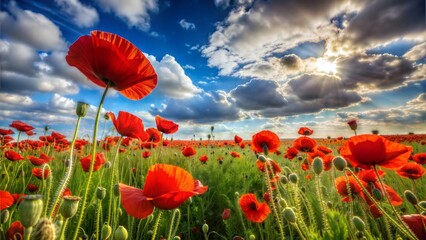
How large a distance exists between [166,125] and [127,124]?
3.15 feet

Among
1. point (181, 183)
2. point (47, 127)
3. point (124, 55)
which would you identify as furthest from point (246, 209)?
point (47, 127)

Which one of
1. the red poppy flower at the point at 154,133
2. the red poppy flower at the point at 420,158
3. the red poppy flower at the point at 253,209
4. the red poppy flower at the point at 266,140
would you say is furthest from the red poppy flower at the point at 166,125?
the red poppy flower at the point at 420,158

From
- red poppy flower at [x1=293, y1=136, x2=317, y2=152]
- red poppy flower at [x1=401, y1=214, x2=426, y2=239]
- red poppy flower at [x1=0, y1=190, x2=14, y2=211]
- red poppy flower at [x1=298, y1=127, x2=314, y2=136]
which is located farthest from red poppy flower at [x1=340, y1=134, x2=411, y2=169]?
red poppy flower at [x1=298, y1=127, x2=314, y2=136]

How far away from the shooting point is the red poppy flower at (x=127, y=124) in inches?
69.6

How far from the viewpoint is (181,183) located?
38.9 inches

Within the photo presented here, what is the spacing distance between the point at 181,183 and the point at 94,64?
0.61m

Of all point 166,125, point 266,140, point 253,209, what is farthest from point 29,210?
point 266,140

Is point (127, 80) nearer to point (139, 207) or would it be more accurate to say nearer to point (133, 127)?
point (139, 207)

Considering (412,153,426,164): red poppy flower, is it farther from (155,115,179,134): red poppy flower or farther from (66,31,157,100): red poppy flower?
Answer: (66,31,157,100): red poppy flower

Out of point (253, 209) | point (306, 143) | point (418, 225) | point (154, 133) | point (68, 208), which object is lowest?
point (253, 209)

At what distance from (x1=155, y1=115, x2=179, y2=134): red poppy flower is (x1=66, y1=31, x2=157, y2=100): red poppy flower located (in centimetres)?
151

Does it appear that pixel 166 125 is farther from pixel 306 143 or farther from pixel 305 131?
pixel 305 131

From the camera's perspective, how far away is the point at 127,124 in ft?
5.82

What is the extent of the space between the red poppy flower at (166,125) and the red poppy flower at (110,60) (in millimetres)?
1512
